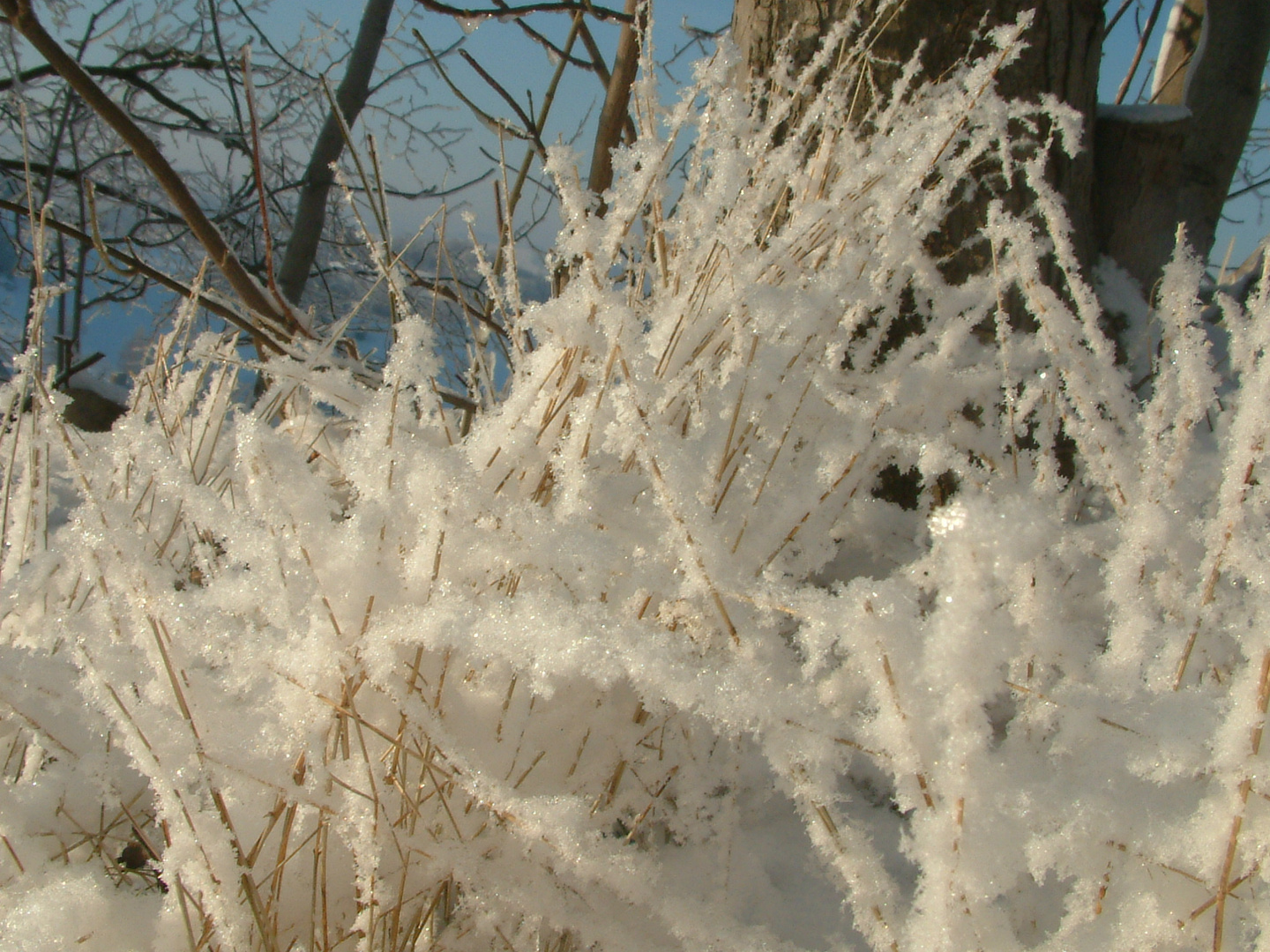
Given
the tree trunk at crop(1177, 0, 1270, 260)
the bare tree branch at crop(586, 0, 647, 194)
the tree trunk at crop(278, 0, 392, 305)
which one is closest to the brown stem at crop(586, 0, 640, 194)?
the bare tree branch at crop(586, 0, 647, 194)

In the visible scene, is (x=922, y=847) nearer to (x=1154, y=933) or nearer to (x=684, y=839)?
(x=1154, y=933)

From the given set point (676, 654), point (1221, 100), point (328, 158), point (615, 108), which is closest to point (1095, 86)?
point (1221, 100)

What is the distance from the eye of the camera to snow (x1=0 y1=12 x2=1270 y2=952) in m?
0.41

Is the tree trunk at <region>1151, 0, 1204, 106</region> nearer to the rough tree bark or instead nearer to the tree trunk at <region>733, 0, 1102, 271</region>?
the rough tree bark

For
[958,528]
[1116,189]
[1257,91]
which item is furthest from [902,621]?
[1257,91]

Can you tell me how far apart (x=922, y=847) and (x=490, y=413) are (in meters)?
0.51

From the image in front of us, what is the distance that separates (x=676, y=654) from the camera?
1.50 ft

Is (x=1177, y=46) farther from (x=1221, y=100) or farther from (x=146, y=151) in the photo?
(x=146, y=151)

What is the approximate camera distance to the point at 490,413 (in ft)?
2.35

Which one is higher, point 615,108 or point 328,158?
point 328,158

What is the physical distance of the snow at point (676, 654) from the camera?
0.41 meters

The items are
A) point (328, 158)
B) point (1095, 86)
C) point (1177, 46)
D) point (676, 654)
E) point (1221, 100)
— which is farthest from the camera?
point (328, 158)

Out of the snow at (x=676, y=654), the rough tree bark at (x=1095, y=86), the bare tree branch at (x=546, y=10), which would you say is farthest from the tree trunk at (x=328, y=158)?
the snow at (x=676, y=654)

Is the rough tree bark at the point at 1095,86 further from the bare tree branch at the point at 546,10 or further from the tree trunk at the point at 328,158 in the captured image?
the tree trunk at the point at 328,158
